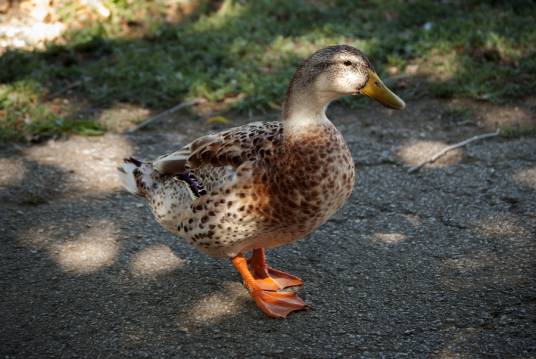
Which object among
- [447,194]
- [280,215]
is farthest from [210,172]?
[447,194]

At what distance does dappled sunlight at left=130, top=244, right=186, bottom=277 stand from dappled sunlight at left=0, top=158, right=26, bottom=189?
1251 millimetres

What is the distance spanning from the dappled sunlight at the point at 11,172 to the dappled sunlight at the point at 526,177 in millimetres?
3281

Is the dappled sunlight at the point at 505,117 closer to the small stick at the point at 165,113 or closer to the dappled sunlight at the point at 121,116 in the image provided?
the small stick at the point at 165,113

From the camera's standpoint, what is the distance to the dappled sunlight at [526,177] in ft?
14.6

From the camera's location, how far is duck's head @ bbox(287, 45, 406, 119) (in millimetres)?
3029

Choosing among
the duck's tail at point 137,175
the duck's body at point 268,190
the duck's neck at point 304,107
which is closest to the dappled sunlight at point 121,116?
the duck's tail at point 137,175

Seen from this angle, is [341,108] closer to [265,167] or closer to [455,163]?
[455,163]

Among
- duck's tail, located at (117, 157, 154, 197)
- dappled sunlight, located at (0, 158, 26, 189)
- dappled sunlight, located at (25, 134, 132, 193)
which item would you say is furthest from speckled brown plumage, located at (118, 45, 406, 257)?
dappled sunlight, located at (0, 158, 26, 189)

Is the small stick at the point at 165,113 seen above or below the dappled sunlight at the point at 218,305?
above

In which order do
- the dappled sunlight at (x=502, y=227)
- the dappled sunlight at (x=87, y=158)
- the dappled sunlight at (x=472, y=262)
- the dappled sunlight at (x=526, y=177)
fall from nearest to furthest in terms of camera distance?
1. the dappled sunlight at (x=472, y=262)
2. the dappled sunlight at (x=502, y=227)
3. the dappled sunlight at (x=526, y=177)
4. the dappled sunlight at (x=87, y=158)

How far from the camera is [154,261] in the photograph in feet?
12.6

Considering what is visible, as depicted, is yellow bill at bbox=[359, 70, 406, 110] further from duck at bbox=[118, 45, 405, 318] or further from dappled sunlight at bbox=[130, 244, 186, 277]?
dappled sunlight at bbox=[130, 244, 186, 277]

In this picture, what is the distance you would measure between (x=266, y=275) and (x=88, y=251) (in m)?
1.05

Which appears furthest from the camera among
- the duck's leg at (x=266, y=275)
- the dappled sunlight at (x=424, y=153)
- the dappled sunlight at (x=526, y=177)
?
the dappled sunlight at (x=424, y=153)
